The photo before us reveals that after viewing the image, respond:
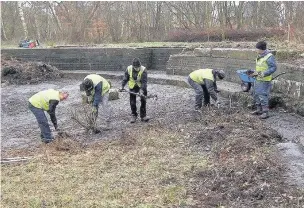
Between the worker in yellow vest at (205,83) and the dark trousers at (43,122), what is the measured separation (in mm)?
3486

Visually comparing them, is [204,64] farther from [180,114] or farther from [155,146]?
[155,146]

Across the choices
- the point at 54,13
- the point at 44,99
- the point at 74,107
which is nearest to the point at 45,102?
the point at 44,99

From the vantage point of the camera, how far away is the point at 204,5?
23.5m

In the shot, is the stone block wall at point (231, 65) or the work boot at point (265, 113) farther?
the stone block wall at point (231, 65)

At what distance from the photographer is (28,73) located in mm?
17641

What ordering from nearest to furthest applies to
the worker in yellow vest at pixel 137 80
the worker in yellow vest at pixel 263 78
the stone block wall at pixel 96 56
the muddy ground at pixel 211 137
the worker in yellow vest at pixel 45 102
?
the muddy ground at pixel 211 137 → the worker in yellow vest at pixel 45 102 → the worker in yellow vest at pixel 263 78 → the worker in yellow vest at pixel 137 80 → the stone block wall at pixel 96 56

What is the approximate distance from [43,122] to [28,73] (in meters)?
9.89

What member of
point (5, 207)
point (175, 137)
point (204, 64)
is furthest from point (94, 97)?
point (204, 64)

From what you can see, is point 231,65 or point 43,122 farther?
point 231,65

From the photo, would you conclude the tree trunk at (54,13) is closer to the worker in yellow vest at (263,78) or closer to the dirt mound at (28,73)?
the dirt mound at (28,73)

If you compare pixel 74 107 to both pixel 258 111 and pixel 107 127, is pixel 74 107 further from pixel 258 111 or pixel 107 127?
pixel 258 111

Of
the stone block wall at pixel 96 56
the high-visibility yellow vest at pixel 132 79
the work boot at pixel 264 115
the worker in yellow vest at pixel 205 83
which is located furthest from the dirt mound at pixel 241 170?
the stone block wall at pixel 96 56

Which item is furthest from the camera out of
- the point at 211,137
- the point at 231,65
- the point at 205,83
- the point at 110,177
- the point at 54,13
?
the point at 54,13

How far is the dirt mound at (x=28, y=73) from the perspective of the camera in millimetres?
17484
